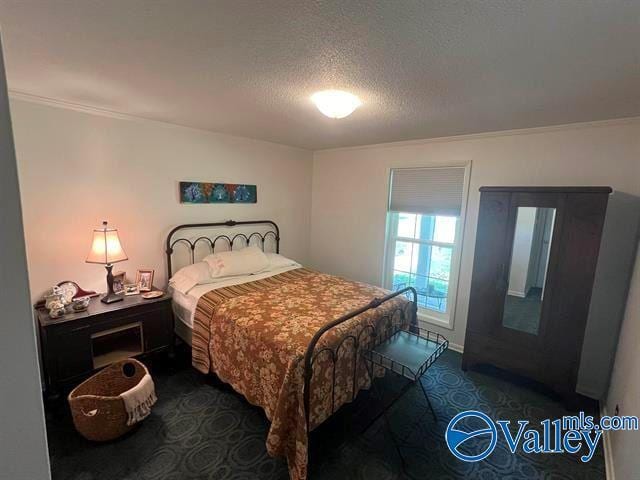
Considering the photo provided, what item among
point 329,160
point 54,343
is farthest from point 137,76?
point 329,160

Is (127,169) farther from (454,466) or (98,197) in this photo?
(454,466)

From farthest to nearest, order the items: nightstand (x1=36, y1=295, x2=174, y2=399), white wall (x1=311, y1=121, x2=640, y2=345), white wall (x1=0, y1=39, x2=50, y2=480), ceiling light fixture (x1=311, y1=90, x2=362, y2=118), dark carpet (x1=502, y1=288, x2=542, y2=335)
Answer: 1. dark carpet (x1=502, y1=288, x2=542, y2=335)
2. white wall (x1=311, y1=121, x2=640, y2=345)
3. nightstand (x1=36, y1=295, x2=174, y2=399)
4. ceiling light fixture (x1=311, y1=90, x2=362, y2=118)
5. white wall (x1=0, y1=39, x2=50, y2=480)

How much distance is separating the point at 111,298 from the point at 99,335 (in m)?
0.31

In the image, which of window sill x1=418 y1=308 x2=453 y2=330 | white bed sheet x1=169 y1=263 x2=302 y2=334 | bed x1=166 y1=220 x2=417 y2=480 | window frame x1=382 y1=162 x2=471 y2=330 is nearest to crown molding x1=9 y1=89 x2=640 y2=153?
window frame x1=382 y1=162 x2=471 y2=330

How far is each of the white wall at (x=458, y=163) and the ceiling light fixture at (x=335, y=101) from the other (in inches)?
68.5

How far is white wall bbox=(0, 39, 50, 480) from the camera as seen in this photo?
0.61 metres

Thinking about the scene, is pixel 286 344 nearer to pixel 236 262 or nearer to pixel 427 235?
pixel 236 262

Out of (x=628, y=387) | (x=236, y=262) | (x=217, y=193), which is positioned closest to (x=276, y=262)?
(x=236, y=262)

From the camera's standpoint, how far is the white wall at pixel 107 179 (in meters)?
2.44

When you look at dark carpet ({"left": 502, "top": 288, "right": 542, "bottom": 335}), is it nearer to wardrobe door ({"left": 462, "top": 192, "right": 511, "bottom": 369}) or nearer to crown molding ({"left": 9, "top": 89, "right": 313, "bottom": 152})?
wardrobe door ({"left": 462, "top": 192, "right": 511, "bottom": 369})

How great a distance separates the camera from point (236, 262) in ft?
11.1

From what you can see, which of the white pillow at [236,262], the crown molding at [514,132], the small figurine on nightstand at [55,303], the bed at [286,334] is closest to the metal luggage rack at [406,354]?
the bed at [286,334]

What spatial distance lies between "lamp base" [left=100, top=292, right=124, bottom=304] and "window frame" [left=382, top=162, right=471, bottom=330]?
2.91 metres

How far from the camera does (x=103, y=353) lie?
8.98ft
